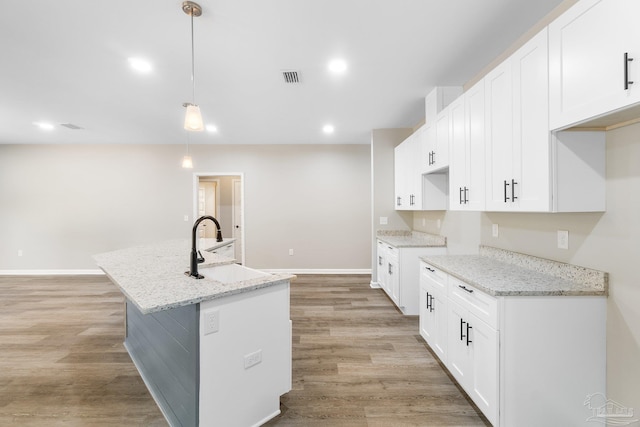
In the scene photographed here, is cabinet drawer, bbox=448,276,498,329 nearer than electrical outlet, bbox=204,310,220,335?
No

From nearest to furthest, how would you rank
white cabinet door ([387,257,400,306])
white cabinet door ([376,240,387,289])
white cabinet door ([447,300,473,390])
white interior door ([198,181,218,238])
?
white cabinet door ([447,300,473,390]) → white cabinet door ([387,257,400,306]) → white cabinet door ([376,240,387,289]) → white interior door ([198,181,218,238])

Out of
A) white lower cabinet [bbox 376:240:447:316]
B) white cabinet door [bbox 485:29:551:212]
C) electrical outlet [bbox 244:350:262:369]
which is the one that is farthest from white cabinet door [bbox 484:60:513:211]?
electrical outlet [bbox 244:350:262:369]

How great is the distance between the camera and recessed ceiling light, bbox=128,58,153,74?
8.09 feet

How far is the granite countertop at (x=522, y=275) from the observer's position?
61.1 inches

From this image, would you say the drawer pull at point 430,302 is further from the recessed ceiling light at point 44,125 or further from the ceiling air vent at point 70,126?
the recessed ceiling light at point 44,125

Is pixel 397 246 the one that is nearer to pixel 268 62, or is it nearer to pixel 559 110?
pixel 559 110

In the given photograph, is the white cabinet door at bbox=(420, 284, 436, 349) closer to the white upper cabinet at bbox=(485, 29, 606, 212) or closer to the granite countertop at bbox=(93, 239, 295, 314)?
the white upper cabinet at bbox=(485, 29, 606, 212)

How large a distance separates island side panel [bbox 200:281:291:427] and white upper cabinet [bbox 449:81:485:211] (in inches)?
68.7

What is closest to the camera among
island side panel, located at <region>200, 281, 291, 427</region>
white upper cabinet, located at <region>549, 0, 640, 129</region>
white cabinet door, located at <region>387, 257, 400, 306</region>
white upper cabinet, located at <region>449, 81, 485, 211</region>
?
white upper cabinet, located at <region>549, 0, 640, 129</region>

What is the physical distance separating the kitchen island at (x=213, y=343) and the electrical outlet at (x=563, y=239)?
1909 millimetres

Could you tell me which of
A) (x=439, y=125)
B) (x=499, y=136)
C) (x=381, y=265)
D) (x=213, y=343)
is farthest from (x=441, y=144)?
(x=213, y=343)

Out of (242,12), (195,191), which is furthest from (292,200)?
(242,12)

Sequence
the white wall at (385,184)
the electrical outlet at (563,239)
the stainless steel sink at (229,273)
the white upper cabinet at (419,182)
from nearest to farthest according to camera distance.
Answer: the electrical outlet at (563,239), the stainless steel sink at (229,273), the white upper cabinet at (419,182), the white wall at (385,184)

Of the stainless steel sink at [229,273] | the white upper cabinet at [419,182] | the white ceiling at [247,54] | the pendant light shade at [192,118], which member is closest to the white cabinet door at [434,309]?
the white upper cabinet at [419,182]
